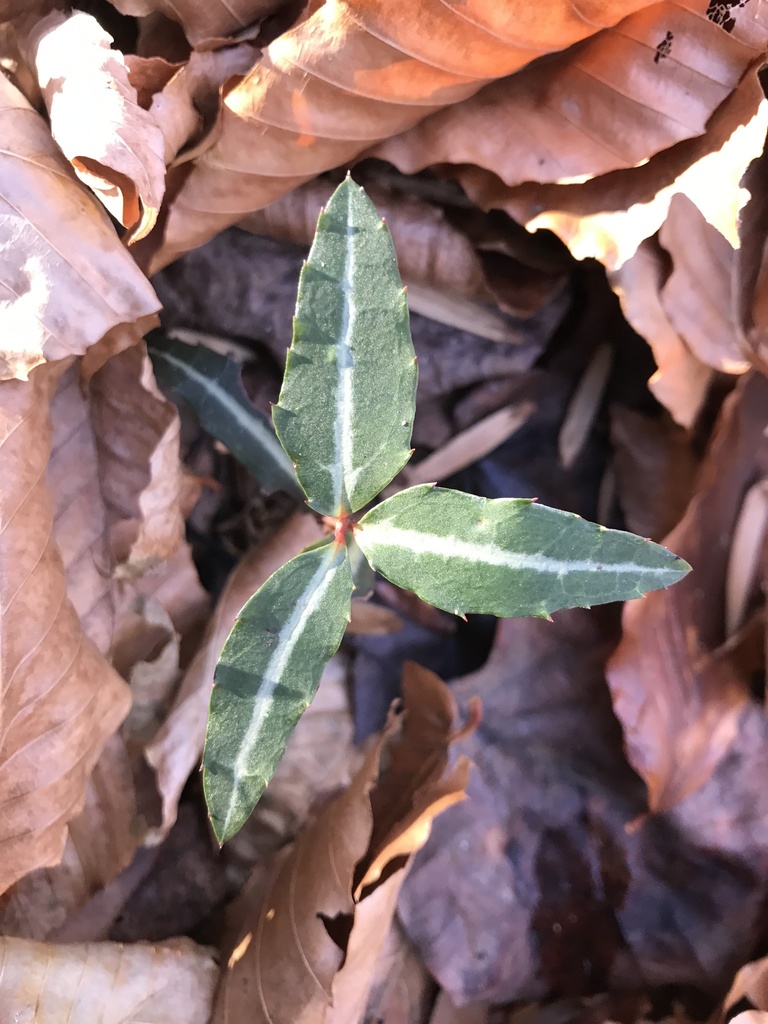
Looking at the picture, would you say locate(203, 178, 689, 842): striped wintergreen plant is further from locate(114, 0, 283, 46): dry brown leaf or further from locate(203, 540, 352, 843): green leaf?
locate(114, 0, 283, 46): dry brown leaf

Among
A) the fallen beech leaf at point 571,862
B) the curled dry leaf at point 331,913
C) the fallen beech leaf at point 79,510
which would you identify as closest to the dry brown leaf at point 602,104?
the fallen beech leaf at point 79,510

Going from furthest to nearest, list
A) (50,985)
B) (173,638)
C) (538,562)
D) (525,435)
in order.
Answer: (525,435), (173,638), (50,985), (538,562)

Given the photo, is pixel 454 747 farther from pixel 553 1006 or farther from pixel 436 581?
pixel 436 581

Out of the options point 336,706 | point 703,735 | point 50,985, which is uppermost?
point 703,735

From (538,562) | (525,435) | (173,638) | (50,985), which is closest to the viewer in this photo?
(538,562)

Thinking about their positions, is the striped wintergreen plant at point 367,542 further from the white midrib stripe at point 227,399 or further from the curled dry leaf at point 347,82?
the white midrib stripe at point 227,399

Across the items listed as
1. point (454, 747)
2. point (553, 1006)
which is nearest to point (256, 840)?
point (454, 747)

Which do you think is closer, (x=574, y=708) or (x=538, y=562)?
(x=538, y=562)
